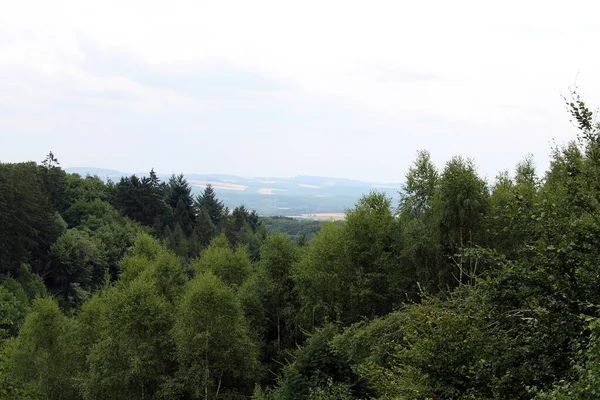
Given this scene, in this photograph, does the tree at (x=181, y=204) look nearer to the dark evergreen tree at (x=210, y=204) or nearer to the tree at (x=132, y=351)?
the dark evergreen tree at (x=210, y=204)

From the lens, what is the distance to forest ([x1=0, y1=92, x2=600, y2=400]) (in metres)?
9.78

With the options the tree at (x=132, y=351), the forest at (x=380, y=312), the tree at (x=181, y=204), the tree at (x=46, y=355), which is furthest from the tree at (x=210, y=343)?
the tree at (x=181, y=204)

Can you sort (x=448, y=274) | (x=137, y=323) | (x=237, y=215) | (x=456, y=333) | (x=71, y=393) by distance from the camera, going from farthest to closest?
(x=237, y=215) < (x=71, y=393) < (x=137, y=323) < (x=448, y=274) < (x=456, y=333)

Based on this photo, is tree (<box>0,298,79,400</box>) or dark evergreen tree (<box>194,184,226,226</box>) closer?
tree (<box>0,298,79,400</box>)

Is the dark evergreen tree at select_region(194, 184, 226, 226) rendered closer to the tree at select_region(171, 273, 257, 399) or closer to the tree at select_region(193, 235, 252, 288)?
the tree at select_region(193, 235, 252, 288)

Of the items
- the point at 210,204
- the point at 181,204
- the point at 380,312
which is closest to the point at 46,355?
the point at 380,312

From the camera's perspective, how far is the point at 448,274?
24156 mm

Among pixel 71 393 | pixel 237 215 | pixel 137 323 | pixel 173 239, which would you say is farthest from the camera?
pixel 237 215

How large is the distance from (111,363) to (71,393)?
7.17 meters

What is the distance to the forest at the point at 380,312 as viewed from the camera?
32.1ft

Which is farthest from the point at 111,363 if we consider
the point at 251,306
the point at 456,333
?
the point at 456,333

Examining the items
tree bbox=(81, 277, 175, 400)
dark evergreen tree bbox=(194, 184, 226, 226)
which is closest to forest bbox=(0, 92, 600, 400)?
tree bbox=(81, 277, 175, 400)

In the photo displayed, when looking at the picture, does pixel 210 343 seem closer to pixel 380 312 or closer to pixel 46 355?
pixel 380 312

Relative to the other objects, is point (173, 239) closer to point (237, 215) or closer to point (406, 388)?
point (237, 215)
